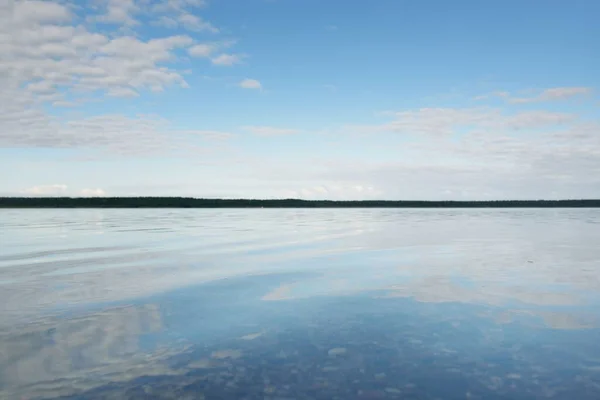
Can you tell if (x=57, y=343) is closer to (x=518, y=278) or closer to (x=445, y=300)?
(x=445, y=300)

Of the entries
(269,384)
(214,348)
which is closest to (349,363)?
(269,384)

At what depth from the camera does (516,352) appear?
278 inches

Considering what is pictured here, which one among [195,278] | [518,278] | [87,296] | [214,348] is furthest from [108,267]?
[518,278]

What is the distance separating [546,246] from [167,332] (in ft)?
69.9

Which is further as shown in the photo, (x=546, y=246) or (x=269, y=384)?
(x=546, y=246)

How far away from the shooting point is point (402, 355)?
690cm

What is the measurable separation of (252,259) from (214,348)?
11170 mm

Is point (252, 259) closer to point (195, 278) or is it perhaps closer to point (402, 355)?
point (195, 278)

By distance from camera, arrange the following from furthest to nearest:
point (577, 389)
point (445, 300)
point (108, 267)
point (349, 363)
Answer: point (108, 267) < point (445, 300) < point (349, 363) < point (577, 389)

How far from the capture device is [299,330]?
8234mm

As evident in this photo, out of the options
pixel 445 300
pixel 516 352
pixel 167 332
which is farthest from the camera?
pixel 445 300

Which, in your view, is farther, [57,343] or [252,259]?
[252,259]

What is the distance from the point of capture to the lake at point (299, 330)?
577 cm

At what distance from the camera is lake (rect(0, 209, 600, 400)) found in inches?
227
